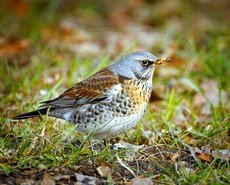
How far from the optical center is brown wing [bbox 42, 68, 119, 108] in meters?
5.67

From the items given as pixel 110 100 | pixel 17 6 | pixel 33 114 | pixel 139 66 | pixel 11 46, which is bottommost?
pixel 11 46

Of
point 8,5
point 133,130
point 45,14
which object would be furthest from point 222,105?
point 8,5

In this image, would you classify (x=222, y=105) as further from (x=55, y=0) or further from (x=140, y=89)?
(x=55, y=0)

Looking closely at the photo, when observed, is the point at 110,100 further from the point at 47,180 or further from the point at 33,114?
the point at 47,180

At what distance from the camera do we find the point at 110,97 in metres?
5.59

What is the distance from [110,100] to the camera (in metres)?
5.58

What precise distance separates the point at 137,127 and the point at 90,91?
76cm

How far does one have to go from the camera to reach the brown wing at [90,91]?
567 centimetres

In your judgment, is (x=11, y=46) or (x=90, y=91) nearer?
(x=90, y=91)

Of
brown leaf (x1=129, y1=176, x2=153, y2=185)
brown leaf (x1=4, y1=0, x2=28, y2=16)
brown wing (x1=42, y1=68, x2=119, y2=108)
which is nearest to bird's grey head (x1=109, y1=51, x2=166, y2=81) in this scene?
brown wing (x1=42, y1=68, x2=119, y2=108)

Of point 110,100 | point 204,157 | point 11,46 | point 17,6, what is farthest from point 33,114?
point 17,6

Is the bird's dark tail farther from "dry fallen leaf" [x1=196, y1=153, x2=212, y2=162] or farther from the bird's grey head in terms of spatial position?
"dry fallen leaf" [x1=196, y1=153, x2=212, y2=162]

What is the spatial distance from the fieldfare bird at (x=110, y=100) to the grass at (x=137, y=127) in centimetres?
18

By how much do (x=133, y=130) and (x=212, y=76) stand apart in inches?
84.5
